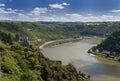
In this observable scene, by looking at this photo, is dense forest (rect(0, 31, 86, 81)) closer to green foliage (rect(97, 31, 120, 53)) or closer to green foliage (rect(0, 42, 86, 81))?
green foliage (rect(0, 42, 86, 81))

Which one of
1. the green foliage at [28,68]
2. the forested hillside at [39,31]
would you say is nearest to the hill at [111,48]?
the green foliage at [28,68]

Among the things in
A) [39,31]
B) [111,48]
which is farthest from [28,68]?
[39,31]

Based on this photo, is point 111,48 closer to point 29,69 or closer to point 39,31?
point 29,69

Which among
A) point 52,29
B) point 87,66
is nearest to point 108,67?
point 87,66

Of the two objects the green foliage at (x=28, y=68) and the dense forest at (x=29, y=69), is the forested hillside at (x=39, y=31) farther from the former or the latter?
the green foliage at (x=28, y=68)

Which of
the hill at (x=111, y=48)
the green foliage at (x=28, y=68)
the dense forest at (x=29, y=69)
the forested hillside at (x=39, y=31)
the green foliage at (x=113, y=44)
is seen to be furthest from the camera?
the forested hillside at (x=39, y=31)

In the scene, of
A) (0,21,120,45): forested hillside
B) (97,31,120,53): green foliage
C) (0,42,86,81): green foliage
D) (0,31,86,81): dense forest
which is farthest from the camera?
(0,21,120,45): forested hillside

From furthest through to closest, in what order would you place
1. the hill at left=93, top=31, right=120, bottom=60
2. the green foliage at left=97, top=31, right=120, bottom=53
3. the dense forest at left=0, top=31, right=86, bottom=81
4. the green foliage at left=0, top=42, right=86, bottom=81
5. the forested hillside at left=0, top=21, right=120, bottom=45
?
the forested hillside at left=0, top=21, right=120, bottom=45, the green foliage at left=97, top=31, right=120, bottom=53, the hill at left=93, top=31, right=120, bottom=60, the green foliage at left=0, top=42, right=86, bottom=81, the dense forest at left=0, top=31, right=86, bottom=81

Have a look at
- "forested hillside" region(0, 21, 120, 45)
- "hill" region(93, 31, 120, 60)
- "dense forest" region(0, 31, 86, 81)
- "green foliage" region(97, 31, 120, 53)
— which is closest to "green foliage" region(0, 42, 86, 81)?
"dense forest" region(0, 31, 86, 81)

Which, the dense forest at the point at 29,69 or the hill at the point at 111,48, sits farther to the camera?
the hill at the point at 111,48

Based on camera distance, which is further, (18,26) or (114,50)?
(18,26)

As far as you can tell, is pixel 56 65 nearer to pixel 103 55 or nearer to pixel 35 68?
pixel 35 68
